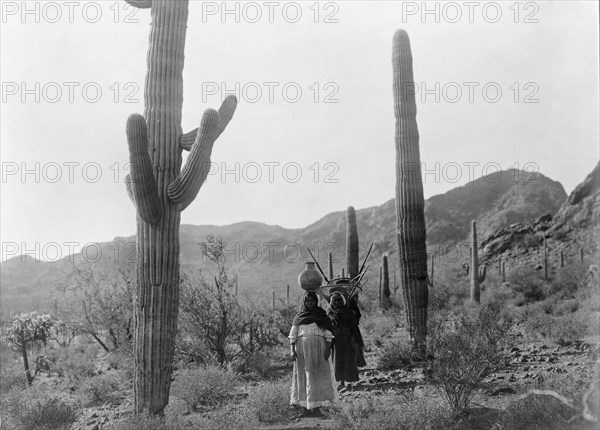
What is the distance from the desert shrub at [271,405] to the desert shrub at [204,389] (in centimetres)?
89

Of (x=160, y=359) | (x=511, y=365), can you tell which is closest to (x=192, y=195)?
(x=160, y=359)

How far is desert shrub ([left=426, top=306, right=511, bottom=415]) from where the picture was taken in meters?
7.88

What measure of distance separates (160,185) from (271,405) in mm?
3425

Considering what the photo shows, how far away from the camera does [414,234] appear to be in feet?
39.4

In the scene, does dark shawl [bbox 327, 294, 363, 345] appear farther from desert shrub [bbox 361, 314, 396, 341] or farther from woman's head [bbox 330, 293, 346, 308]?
desert shrub [bbox 361, 314, 396, 341]

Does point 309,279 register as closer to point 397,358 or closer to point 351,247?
point 397,358

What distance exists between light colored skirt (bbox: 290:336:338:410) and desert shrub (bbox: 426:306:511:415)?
4.55 ft

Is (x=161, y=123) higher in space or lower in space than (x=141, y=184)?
higher

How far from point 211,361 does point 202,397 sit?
306 cm

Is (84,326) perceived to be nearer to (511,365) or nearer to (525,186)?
(511,365)

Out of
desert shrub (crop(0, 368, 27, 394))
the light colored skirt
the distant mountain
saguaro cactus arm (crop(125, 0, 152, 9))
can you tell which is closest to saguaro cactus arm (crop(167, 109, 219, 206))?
saguaro cactus arm (crop(125, 0, 152, 9))

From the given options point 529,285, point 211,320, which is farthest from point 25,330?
point 529,285

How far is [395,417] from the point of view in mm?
7035

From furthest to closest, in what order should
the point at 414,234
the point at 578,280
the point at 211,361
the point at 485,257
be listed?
the point at 485,257
the point at 578,280
the point at 211,361
the point at 414,234
